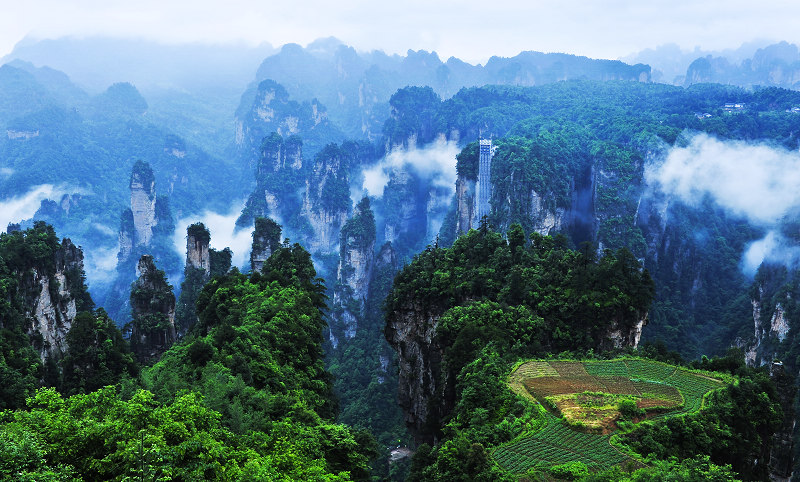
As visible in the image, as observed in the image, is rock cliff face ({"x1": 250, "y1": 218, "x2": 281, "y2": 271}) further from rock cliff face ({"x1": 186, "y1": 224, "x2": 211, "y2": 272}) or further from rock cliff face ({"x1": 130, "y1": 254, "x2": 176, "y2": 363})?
rock cliff face ({"x1": 130, "y1": 254, "x2": 176, "y2": 363})

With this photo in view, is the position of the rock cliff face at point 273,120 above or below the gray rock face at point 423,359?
above

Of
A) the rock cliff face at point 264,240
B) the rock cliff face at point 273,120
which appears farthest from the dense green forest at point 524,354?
the rock cliff face at point 273,120

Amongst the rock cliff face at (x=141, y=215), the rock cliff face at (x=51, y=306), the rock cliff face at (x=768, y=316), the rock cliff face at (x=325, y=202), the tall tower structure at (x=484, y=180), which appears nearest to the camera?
the rock cliff face at (x=51, y=306)

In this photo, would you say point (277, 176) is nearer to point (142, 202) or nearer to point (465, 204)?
point (142, 202)

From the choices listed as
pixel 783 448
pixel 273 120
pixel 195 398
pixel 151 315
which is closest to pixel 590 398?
pixel 783 448

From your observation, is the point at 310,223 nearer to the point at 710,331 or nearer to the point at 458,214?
the point at 458,214

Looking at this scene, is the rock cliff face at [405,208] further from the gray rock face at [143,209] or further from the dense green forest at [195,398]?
the dense green forest at [195,398]

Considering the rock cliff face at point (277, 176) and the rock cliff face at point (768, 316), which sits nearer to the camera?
the rock cliff face at point (768, 316)

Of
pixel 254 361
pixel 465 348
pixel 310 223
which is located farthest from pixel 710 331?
pixel 310 223
